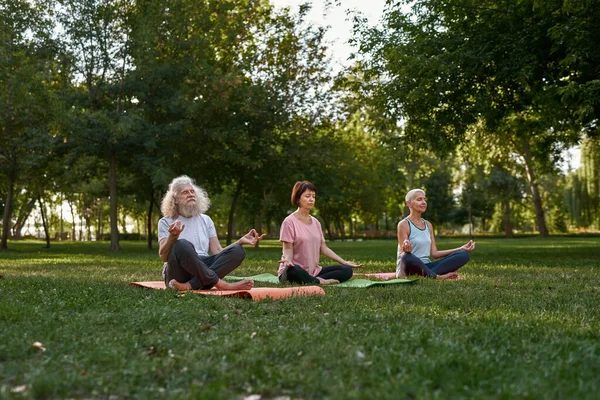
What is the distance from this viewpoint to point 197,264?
27.5ft

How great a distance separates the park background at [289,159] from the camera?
13.5 ft

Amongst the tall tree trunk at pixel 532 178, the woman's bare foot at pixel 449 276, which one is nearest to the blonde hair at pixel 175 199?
the woman's bare foot at pixel 449 276

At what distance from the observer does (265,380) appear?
3.85 meters

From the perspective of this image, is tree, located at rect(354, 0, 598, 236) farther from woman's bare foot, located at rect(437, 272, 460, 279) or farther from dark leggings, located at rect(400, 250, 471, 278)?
woman's bare foot, located at rect(437, 272, 460, 279)

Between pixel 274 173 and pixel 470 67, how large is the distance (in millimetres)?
16539

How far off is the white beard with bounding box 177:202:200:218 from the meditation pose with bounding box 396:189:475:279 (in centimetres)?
356

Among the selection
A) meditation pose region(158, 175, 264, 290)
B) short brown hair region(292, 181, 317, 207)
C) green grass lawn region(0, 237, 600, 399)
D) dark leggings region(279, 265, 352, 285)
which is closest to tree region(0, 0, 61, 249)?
short brown hair region(292, 181, 317, 207)

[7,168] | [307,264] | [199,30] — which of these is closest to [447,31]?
[307,264]

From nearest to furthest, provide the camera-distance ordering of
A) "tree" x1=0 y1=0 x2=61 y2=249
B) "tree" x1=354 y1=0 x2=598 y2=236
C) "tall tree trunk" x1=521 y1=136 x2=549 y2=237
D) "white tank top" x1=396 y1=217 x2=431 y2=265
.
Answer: "white tank top" x1=396 y1=217 x2=431 y2=265 → "tree" x1=354 y1=0 x2=598 y2=236 → "tree" x1=0 y1=0 x2=61 y2=249 → "tall tree trunk" x1=521 y1=136 x2=549 y2=237

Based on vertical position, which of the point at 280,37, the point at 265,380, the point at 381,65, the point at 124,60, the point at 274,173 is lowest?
the point at 265,380

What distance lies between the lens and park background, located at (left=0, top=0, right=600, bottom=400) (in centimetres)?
411

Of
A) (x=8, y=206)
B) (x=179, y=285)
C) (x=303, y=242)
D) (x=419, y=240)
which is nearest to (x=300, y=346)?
(x=179, y=285)

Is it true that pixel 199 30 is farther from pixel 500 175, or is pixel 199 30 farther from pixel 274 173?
pixel 500 175

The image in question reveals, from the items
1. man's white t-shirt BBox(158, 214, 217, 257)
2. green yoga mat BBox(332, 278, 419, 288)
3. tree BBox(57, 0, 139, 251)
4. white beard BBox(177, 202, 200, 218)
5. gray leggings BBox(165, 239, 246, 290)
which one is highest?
tree BBox(57, 0, 139, 251)
